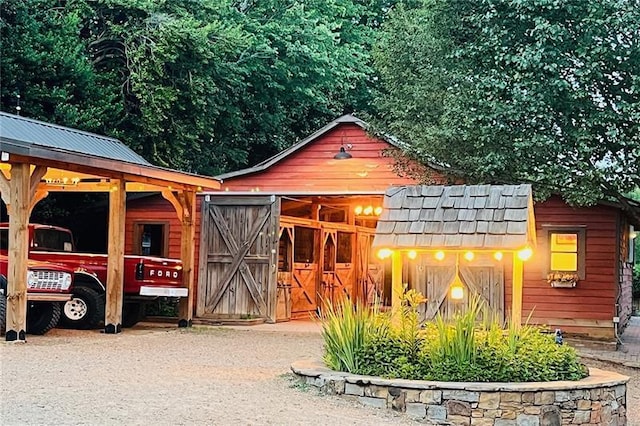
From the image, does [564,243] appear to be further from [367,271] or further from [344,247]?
[367,271]

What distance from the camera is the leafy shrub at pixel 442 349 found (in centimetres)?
881

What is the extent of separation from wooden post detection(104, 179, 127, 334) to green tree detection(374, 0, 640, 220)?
5320 millimetres

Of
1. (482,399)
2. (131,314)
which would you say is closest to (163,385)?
(482,399)

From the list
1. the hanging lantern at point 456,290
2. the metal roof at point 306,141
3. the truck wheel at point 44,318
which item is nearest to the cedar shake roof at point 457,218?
the hanging lantern at point 456,290

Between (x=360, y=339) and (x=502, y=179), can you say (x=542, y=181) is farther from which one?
(x=360, y=339)

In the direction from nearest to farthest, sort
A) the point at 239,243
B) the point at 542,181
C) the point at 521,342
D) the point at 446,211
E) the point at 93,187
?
the point at 521,342 → the point at 446,211 → the point at 542,181 → the point at 93,187 → the point at 239,243

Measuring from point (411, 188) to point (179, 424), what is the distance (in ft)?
16.5

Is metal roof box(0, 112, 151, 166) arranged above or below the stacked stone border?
above

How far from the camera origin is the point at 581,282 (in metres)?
16.7

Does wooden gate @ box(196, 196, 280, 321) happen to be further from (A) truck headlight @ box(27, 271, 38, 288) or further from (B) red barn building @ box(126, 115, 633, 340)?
(A) truck headlight @ box(27, 271, 38, 288)

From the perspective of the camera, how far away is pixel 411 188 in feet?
36.4

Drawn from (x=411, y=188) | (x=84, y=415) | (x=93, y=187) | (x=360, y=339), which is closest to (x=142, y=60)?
(x=93, y=187)

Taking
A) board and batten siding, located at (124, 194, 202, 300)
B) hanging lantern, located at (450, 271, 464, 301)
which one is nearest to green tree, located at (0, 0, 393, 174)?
board and batten siding, located at (124, 194, 202, 300)

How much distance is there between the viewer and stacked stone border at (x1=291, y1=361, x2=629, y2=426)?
842 centimetres
